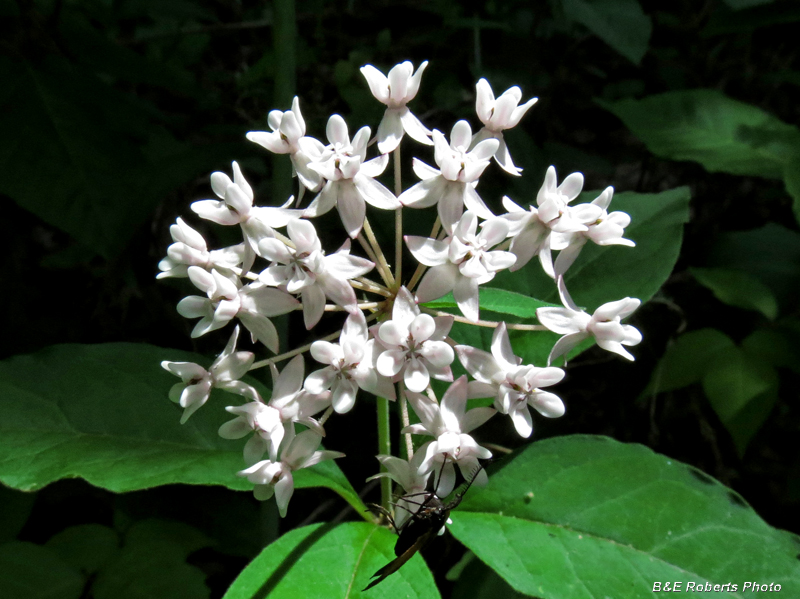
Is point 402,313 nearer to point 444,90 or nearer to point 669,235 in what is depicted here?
point 669,235

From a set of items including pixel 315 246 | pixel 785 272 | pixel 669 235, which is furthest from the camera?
pixel 785 272

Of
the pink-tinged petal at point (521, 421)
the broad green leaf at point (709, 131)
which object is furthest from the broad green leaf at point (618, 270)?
the broad green leaf at point (709, 131)

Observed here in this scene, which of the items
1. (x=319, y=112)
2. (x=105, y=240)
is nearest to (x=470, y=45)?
(x=319, y=112)

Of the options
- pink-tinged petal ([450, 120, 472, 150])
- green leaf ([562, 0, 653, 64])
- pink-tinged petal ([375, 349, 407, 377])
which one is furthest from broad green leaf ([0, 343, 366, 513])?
green leaf ([562, 0, 653, 64])

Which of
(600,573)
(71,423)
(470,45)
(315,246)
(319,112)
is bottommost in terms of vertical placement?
(600,573)

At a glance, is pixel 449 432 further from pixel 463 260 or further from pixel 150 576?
pixel 150 576

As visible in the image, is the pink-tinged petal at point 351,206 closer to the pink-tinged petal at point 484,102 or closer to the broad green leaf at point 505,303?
the broad green leaf at point 505,303
